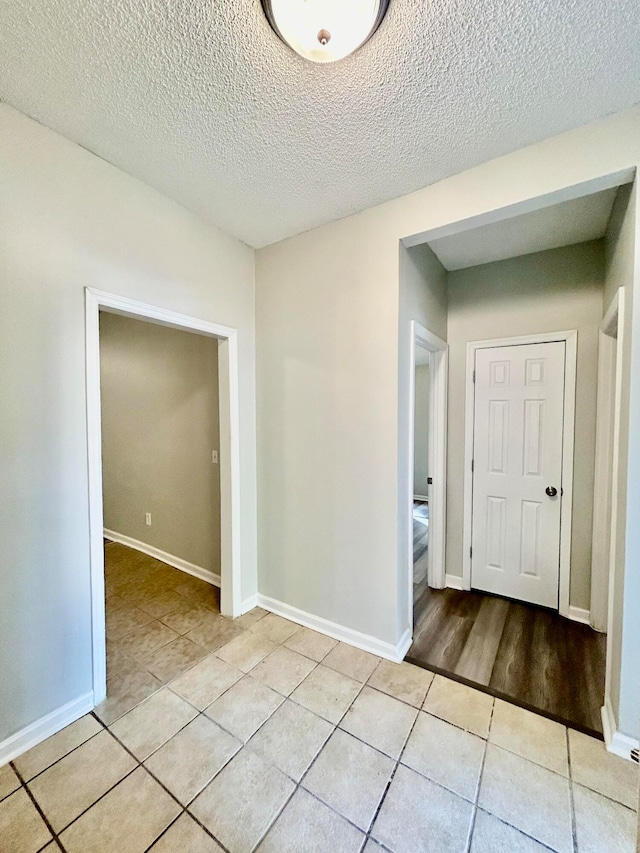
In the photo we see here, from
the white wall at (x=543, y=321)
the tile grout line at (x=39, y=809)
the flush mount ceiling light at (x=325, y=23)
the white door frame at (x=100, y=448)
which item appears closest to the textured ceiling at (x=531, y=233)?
the white wall at (x=543, y=321)

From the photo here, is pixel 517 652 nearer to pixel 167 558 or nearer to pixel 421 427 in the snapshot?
pixel 167 558

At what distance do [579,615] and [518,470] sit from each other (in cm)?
107

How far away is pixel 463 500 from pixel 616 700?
1.49 metres

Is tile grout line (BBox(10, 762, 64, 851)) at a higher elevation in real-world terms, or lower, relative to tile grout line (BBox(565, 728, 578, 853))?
higher

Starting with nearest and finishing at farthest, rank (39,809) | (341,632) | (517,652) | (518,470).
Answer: (39,809)
(517,652)
(341,632)
(518,470)

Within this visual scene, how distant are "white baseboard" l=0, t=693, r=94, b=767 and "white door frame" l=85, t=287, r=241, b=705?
59 millimetres

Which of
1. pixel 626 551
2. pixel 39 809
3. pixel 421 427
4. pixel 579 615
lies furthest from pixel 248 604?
pixel 421 427

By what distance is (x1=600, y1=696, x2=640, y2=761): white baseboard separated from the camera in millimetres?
1399

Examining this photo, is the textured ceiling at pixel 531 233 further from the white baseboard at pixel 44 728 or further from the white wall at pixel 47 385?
the white baseboard at pixel 44 728

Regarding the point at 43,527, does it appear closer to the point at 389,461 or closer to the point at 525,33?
the point at 389,461

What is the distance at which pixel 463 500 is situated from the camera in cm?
283

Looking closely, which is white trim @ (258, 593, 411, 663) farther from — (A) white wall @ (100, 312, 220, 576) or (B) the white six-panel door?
(B) the white six-panel door

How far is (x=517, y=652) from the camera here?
2078 millimetres

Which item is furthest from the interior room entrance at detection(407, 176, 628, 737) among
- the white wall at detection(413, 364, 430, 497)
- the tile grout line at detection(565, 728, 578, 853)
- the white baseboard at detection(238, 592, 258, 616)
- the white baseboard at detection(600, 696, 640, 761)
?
the white wall at detection(413, 364, 430, 497)
